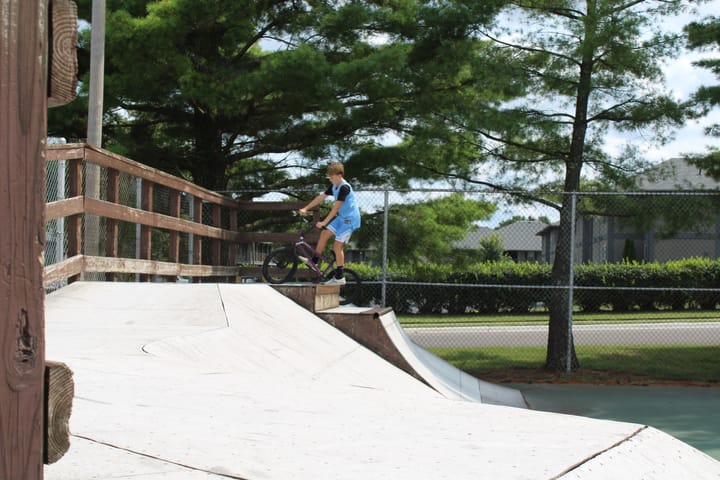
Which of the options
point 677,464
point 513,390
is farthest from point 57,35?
point 513,390

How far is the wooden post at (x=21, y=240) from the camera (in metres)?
1.94

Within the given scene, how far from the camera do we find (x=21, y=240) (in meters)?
1.96

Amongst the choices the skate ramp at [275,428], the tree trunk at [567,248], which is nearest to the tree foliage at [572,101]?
the tree trunk at [567,248]

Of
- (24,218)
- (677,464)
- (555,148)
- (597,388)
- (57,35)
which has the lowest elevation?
(597,388)

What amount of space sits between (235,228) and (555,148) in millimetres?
6051

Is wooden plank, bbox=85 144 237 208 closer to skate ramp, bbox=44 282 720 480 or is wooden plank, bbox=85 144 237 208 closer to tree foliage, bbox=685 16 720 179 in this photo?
skate ramp, bbox=44 282 720 480

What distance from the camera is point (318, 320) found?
29.1 ft

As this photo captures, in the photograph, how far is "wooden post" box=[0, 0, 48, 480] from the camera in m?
1.94

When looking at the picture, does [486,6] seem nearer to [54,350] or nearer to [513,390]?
[513,390]

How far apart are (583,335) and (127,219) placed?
11.6 metres

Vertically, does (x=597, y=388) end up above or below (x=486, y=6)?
below

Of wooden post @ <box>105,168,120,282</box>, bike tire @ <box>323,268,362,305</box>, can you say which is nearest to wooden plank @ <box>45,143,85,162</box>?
wooden post @ <box>105,168,120,282</box>

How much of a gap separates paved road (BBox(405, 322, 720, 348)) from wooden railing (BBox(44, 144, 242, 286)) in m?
4.92

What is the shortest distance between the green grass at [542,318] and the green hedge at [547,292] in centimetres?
47
